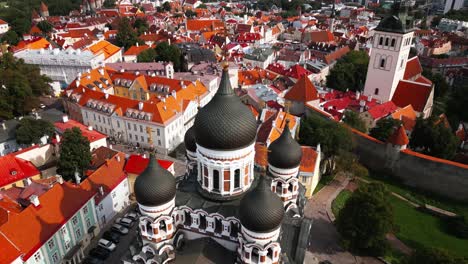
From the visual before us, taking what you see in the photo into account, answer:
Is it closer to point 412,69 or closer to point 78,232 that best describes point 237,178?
point 78,232

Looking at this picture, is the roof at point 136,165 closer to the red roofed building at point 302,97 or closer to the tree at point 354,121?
the red roofed building at point 302,97

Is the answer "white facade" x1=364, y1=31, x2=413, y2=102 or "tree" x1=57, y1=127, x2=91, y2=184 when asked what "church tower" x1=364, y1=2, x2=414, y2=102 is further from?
"tree" x1=57, y1=127, x2=91, y2=184

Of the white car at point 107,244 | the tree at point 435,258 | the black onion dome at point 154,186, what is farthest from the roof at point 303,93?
the black onion dome at point 154,186

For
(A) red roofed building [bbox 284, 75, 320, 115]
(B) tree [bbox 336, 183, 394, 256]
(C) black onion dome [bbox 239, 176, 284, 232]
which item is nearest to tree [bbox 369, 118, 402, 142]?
(A) red roofed building [bbox 284, 75, 320, 115]

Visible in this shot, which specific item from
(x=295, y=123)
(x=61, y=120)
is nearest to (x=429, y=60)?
(x=295, y=123)

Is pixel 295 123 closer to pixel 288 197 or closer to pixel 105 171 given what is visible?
pixel 288 197

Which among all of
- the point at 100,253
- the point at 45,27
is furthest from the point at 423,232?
the point at 45,27
